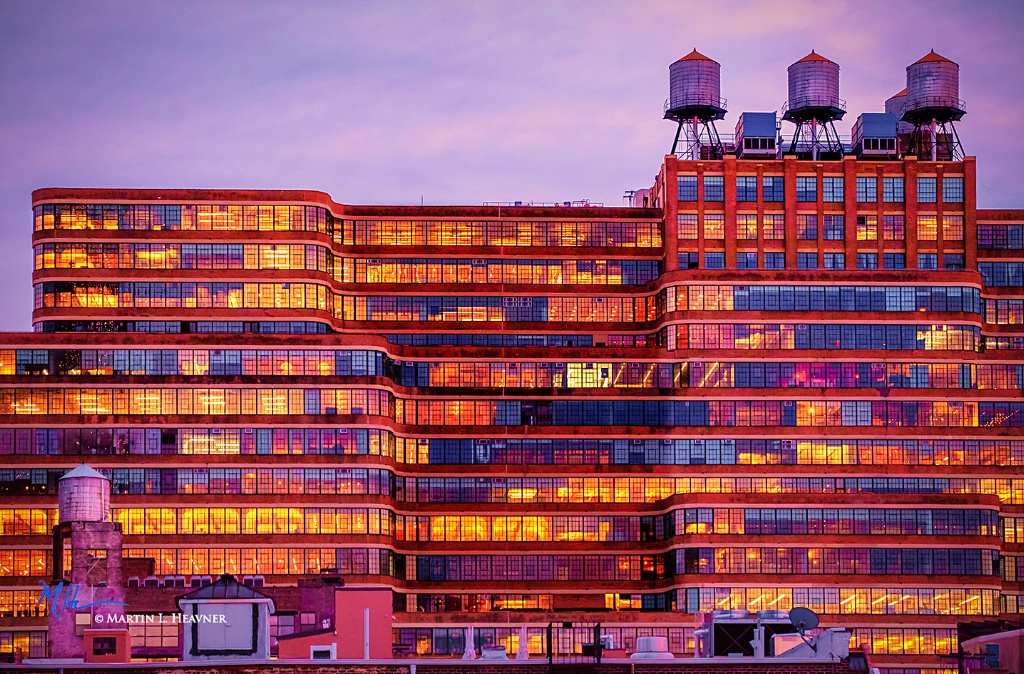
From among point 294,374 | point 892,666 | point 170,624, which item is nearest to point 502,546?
point 294,374

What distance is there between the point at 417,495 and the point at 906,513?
1844 inches

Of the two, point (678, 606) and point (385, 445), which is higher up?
point (385, 445)

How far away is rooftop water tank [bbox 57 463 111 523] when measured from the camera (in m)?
162

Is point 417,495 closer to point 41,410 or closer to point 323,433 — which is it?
point 323,433

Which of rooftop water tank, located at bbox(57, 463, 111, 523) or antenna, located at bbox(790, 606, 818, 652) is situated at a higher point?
rooftop water tank, located at bbox(57, 463, 111, 523)

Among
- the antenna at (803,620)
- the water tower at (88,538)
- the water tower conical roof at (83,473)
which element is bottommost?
the antenna at (803,620)

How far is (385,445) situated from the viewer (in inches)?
7648

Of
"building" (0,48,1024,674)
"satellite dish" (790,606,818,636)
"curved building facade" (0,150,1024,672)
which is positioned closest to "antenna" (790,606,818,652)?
"satellite dish" (790,606,818,636)

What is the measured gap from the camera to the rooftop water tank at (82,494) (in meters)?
162
